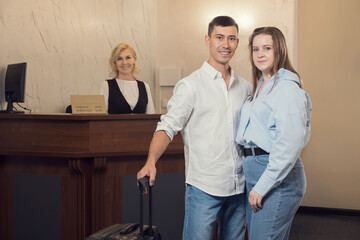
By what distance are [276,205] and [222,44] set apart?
0.78 m

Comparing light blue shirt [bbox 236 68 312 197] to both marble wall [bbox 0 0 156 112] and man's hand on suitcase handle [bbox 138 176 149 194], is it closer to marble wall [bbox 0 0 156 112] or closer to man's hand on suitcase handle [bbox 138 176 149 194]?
man's hand on suitcase handle [bbox 138 176 149 194]

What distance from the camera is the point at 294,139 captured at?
175 cm

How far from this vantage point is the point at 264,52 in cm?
191

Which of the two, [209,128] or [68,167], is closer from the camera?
[209,128]

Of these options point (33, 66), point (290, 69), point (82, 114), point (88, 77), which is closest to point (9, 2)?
point (33, 66)

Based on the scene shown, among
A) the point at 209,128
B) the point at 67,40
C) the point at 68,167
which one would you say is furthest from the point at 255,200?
the point at 67,40

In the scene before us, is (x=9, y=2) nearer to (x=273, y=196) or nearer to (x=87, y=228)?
(x=87, y=228)

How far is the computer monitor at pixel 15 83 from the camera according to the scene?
382cm

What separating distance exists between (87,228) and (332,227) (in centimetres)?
280

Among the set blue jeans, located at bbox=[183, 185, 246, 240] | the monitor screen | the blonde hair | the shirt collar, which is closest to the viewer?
blue jeans, located at bbox=[183, 185, 246, 240]

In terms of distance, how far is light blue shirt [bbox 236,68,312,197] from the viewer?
1.75m

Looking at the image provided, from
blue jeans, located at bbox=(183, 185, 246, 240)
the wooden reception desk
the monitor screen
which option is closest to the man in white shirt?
blue jeans, located at bbox=(183, 185, 246, 240)

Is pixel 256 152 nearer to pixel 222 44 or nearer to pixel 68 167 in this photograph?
pixel 222 44

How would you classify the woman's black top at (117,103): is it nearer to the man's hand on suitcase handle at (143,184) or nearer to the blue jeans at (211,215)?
the blue jeans at (211,215)
